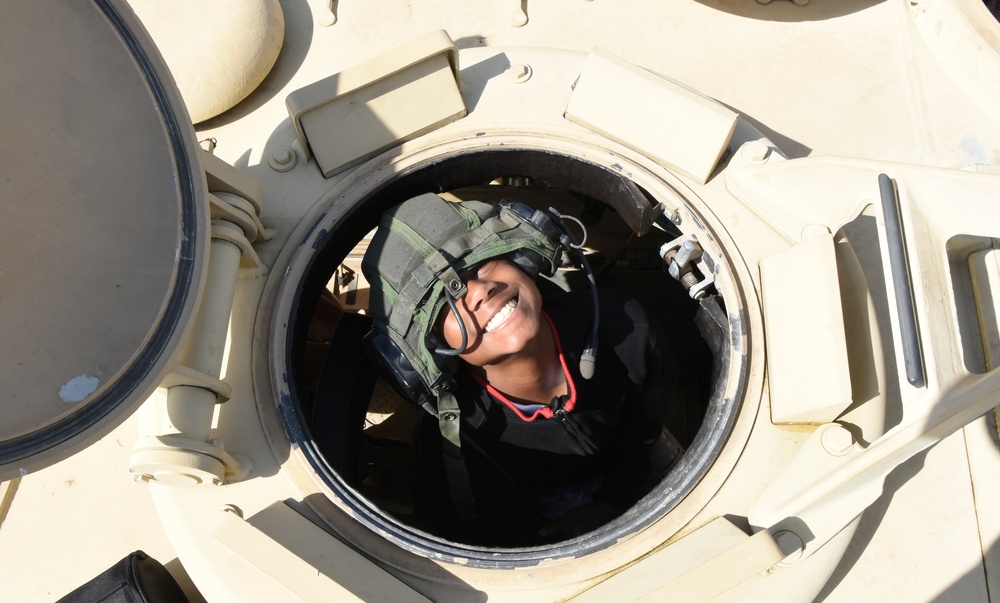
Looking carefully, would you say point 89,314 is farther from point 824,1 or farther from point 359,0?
point 824,1

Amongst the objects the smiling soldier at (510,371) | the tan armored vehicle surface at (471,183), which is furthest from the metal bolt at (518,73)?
the smiling soldier at (510,371)

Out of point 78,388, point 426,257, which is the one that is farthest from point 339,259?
point 78,388

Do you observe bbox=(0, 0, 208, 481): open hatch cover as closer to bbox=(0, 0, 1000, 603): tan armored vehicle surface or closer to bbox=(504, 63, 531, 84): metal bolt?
bbox=(0, 0, 1000, 603): tan armored vehicle surface

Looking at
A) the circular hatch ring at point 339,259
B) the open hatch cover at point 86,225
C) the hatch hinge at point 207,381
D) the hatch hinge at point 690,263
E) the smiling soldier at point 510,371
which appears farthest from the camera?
the smiling soldier at point 510,371

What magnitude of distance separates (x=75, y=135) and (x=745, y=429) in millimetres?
1158

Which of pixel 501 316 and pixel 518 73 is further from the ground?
pixel 518 73

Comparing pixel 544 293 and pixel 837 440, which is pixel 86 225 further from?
pixel 544 293

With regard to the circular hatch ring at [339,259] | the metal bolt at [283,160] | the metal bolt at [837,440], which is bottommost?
the metal bolt at [837,440]

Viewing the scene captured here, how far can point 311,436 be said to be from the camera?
53.7 inches

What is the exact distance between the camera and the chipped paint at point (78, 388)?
102 centimetres

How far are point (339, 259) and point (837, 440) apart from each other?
3.45 ft

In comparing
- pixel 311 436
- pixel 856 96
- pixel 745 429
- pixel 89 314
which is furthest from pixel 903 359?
pixel 89 314

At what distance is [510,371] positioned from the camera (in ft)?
5.47

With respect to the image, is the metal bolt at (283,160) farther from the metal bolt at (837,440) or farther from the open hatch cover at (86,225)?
the metal bolt at (837,440)
